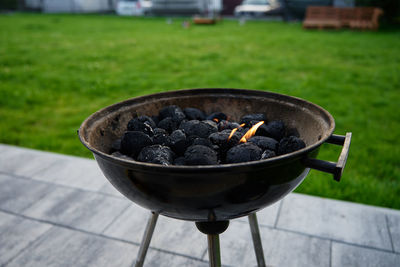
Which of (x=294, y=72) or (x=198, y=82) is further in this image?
(x=294, y=72)

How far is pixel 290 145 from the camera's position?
146 centimetres

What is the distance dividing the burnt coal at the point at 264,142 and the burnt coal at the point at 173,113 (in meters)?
0.42

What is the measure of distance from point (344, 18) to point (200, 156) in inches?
496

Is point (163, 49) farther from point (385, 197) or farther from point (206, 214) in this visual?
point (206, 214)

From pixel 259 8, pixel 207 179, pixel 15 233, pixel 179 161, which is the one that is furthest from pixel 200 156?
pixel 259 8

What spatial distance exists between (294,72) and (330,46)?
9.78ft

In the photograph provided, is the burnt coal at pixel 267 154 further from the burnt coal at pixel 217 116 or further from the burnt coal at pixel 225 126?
the burnt coal at pixel 217 116

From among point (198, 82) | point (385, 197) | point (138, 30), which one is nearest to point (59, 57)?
point (198, 82)

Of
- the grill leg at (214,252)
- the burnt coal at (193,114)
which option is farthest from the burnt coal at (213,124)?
the grill leg at (214,252)

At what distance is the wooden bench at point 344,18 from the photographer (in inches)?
437

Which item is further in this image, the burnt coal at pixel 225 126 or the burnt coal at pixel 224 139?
the burnt coal at pixel 225 126

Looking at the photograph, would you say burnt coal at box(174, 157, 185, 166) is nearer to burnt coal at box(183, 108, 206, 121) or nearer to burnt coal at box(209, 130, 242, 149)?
burnt coal at box(209, 130, 242, 149)

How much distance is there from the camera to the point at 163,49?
845 cm

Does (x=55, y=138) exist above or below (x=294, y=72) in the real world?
below
